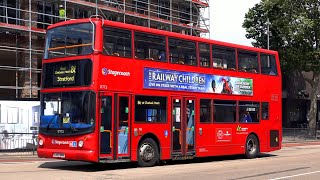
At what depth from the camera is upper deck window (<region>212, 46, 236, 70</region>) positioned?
1930 cm

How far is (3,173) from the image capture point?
14227 mm

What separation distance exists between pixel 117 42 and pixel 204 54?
178 inches

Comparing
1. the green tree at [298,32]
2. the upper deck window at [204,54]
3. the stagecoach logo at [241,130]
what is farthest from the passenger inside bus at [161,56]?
the green tree at [298,32]

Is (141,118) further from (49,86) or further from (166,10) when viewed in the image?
(166,10)

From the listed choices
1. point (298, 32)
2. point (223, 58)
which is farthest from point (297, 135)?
point (223, 58)

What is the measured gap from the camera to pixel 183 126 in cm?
1792

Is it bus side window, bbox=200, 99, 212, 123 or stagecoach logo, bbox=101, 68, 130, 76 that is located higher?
stagecoach logo, bbox=101, 68, 130, 76

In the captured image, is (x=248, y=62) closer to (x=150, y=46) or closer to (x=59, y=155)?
(x=150, y=46)

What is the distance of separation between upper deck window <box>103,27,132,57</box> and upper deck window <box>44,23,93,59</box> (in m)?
0.51

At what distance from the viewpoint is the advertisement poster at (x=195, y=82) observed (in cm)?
1684

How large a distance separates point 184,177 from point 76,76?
15.3ft

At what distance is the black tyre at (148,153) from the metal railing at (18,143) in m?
8.07

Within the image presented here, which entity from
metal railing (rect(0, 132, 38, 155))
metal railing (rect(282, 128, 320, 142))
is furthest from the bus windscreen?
metal railing (rect(282, 128, 320, 142))

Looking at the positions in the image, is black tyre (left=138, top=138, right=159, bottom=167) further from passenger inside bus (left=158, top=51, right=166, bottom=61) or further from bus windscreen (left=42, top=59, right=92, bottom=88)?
bus windscreen (left=42, top=59, right=92, bottom=88)
